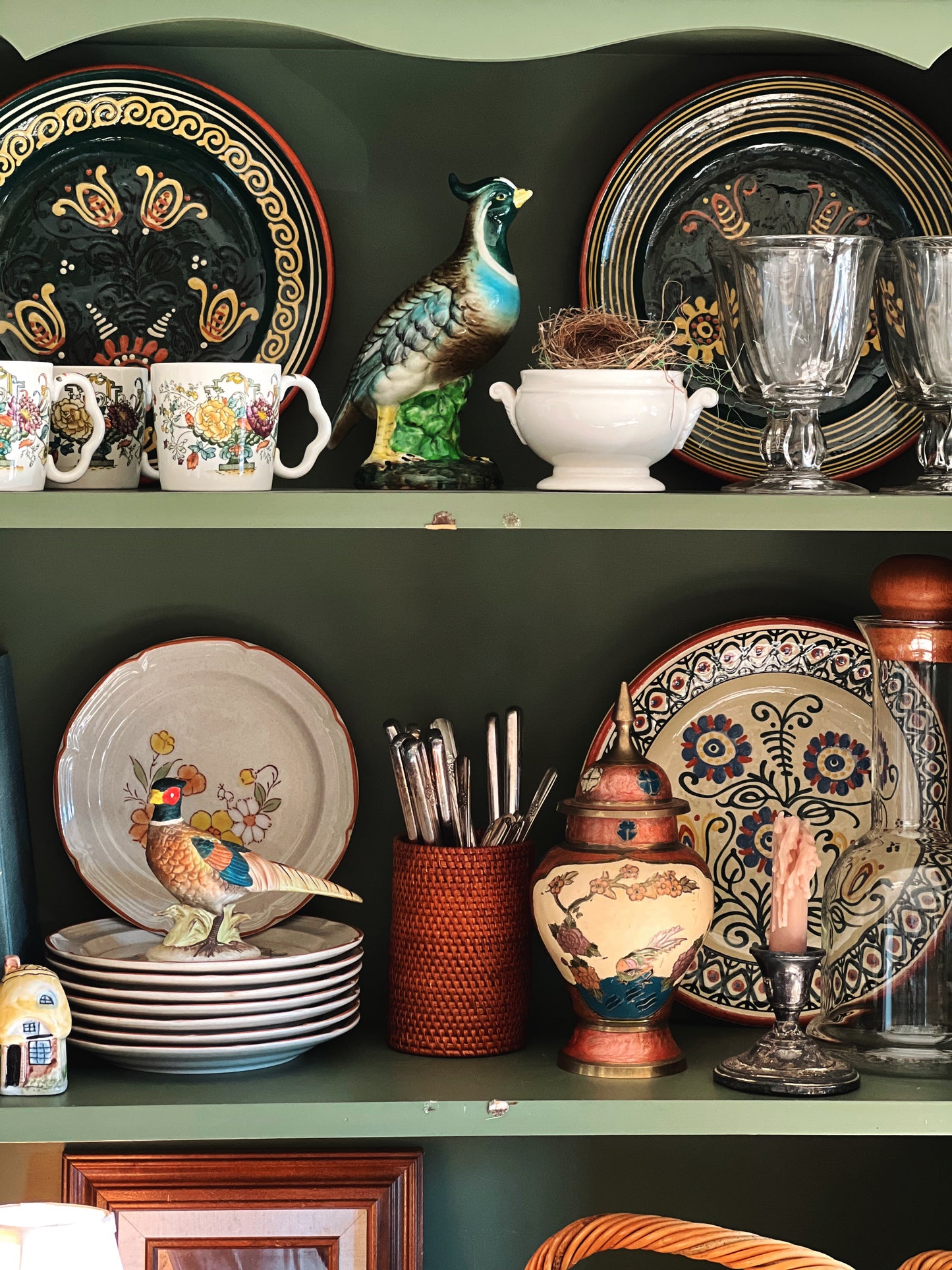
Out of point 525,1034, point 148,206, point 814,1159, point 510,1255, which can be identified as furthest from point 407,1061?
point 148,206

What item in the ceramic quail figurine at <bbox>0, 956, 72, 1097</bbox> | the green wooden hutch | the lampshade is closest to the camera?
the lampshade

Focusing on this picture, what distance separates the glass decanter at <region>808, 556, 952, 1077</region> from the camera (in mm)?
1156

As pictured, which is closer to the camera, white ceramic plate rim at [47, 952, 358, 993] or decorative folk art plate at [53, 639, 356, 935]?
white ceramic plate rim at [47, 952, 358, 993]

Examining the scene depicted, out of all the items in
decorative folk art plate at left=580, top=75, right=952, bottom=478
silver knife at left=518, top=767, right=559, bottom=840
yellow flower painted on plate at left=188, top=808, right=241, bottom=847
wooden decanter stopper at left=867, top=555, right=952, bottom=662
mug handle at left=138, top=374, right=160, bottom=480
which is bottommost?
yellow flower painted on plate at left=188, top=808, right=241, bottom=847

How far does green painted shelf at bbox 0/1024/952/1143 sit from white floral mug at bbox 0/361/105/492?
0.44 m

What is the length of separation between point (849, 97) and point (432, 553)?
0.52 meters

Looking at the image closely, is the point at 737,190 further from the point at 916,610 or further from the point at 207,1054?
the point at 207,1054

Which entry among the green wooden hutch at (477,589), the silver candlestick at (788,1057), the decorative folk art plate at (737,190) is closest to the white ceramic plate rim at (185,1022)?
the green wooden hutch at (477,589)

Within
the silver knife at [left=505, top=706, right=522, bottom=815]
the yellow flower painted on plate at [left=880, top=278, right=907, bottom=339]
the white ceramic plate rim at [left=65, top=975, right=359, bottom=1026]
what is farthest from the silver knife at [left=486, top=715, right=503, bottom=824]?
the yellow flower painted on plate at [left=880, top=278, right=907, bottom=339]

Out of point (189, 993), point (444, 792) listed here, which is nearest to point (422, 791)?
point (444, 792)

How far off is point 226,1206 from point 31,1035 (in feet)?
0.94

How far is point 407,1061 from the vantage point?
117cm

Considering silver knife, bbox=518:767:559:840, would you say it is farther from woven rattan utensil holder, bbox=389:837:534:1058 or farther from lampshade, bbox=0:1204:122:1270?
lampshade, bbox=0:1204:122:1270

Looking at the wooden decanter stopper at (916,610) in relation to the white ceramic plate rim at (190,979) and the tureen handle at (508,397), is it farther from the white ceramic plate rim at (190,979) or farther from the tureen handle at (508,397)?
the white ceramic plate rim at (190,979)
